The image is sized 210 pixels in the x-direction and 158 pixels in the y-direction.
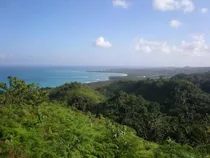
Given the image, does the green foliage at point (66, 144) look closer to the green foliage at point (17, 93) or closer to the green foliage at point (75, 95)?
the green foliage at point (17, 93)

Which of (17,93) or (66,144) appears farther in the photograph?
(17,93)

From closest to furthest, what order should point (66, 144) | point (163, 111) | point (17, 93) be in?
point (66, 144) → point (17, 93) → point (163, 111)

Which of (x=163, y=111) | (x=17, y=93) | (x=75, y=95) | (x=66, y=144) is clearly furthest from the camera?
(x=75, y=95)

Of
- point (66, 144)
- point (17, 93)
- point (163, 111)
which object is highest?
point (17, 93)

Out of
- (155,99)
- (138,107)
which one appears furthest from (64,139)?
(155,99)

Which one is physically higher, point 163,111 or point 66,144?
point 66,144

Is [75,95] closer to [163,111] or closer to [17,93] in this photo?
[163,111]

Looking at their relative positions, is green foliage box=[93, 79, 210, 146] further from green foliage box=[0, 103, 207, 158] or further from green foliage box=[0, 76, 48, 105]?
green foliage box=[0, 76, 48, 105]

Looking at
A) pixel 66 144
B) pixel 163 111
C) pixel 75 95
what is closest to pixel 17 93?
pixel 66 144

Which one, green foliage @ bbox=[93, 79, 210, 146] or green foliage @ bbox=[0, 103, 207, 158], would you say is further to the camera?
green foliage @ bbox=[93, 79, 210, 146]

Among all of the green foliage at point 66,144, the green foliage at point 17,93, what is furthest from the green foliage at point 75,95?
the green foliage at point 66,144

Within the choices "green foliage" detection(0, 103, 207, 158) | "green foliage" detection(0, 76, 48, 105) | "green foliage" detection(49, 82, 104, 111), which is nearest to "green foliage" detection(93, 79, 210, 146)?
"green foliage" detection(0, 103, 207, 158)
